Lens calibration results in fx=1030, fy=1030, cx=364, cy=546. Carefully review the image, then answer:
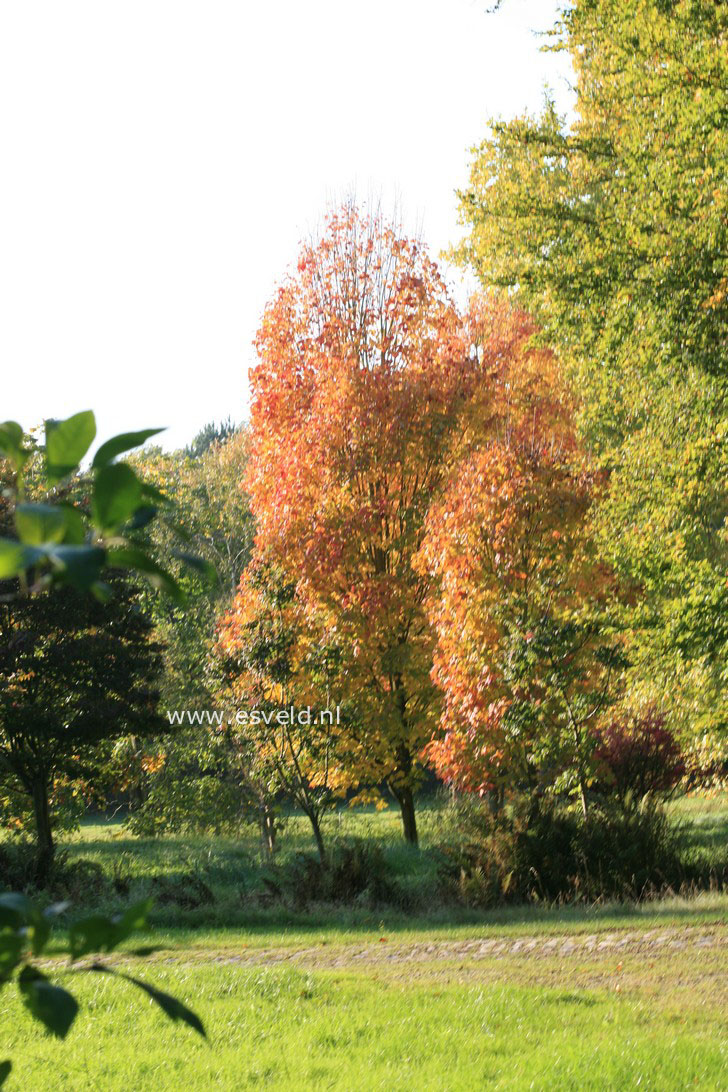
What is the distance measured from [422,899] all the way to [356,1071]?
25.1ft

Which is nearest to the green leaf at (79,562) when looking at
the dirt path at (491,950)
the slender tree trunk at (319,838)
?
the dirt path at (491,950)

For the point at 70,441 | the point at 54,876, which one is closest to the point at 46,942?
the point at 70,441

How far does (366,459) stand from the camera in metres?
17.8

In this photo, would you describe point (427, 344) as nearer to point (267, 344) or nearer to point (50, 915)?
point (267, 344)

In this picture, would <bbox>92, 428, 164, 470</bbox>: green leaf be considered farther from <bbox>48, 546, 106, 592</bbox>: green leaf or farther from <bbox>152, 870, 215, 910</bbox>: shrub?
<bbox>152, 870, 215, 910</bbox>: shrub

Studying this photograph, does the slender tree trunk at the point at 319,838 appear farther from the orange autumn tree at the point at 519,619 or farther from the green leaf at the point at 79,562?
the green leaf at the point at 79,562

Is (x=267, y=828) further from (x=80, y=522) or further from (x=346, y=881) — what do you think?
(x=80, y=522)

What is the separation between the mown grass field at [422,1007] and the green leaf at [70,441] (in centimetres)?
426

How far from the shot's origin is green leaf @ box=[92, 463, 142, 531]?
35.1 inches

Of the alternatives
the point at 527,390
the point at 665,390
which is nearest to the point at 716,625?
the point at 665,390

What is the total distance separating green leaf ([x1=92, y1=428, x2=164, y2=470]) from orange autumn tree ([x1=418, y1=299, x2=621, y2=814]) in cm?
1151

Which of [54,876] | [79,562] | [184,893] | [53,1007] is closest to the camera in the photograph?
[79,562]

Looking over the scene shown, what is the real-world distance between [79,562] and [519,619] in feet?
42.5

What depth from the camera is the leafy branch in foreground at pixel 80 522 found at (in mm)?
755
